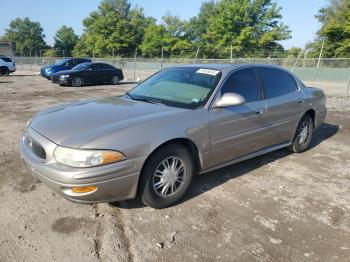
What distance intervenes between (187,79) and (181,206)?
5.53 feet

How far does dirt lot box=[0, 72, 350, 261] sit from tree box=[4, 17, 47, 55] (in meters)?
97.1

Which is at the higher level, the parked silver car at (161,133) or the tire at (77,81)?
the parked silver car at (161,133)

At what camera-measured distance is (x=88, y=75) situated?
1848 cm

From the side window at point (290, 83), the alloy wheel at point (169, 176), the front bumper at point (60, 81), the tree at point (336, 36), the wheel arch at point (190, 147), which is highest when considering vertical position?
the tree at point (336, 36)

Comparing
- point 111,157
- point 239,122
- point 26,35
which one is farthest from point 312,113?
point 26,35

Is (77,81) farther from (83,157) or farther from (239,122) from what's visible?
(83,157)

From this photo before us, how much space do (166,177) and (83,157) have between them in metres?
0.99

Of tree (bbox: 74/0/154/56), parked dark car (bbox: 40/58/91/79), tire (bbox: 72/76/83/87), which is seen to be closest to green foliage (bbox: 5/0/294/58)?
tree (bbox: 74/0/154/56)

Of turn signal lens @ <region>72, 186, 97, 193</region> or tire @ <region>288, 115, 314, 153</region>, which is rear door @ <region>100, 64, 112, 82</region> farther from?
turn signal lens @ <region>72, 186, 97, 193</region>

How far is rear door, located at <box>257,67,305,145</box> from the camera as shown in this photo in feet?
16.7

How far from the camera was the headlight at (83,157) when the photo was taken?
3184 mm

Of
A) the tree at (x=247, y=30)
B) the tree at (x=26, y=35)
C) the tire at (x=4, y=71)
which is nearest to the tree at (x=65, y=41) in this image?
the tree at (x=26, y=35)

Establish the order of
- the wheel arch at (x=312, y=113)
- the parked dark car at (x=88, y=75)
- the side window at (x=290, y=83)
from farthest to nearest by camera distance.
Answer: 1. the parked dark car at (x=88, y=75)
2. the wheel arch at (x=312, y=113)
3. the side window at (x=290, y=83)

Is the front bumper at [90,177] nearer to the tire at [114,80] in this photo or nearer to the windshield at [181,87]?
the windshield at [181,87]
